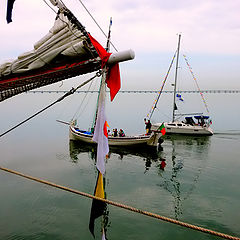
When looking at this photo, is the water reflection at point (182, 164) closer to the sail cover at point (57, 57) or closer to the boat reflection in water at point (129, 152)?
the boat reflection in water at point (129, 152)

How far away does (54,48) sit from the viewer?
5871 millimetres

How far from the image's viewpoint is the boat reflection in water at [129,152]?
73.3 ft

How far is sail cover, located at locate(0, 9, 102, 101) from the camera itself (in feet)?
18.4

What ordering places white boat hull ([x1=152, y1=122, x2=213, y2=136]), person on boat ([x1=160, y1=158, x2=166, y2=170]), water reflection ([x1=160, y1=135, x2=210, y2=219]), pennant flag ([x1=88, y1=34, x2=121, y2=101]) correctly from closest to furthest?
1. pennant flag ([x1=88, y1=34, x2=121, y2=101])
2. water reflection ([x1=160, y1=135, x2=210, y2=219])
3. person on boat ([x1=160, y1=158, x2=166, y2=170])
4. white boat hull ([x1=152, y1=122, x2=213, y2=136])

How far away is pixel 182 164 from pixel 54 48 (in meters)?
17.6

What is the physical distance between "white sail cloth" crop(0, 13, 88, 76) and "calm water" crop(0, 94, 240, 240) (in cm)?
790

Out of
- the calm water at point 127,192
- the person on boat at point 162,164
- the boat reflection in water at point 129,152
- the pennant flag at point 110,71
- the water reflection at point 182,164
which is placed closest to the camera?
the pennant flag at point 110,71

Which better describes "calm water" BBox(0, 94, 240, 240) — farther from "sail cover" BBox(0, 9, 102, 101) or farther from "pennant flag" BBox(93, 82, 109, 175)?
"sail cover" BBox(0, 9, 102, 101)

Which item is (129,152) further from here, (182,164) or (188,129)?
(188,129)

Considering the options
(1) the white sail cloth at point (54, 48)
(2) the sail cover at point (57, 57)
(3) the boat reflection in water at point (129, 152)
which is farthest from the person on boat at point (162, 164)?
(1) the white sail cloth at point (54, 48)

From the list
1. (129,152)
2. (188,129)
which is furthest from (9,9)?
(188,129)

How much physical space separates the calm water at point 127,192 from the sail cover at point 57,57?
24.9ft

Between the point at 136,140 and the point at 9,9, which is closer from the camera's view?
the point at 9,9

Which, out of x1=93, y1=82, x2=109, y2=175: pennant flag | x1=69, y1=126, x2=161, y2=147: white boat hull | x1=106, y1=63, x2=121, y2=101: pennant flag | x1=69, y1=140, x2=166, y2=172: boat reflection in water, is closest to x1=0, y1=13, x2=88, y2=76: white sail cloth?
x1=106, y1=63, x2=121, y2=101: pennant flag
